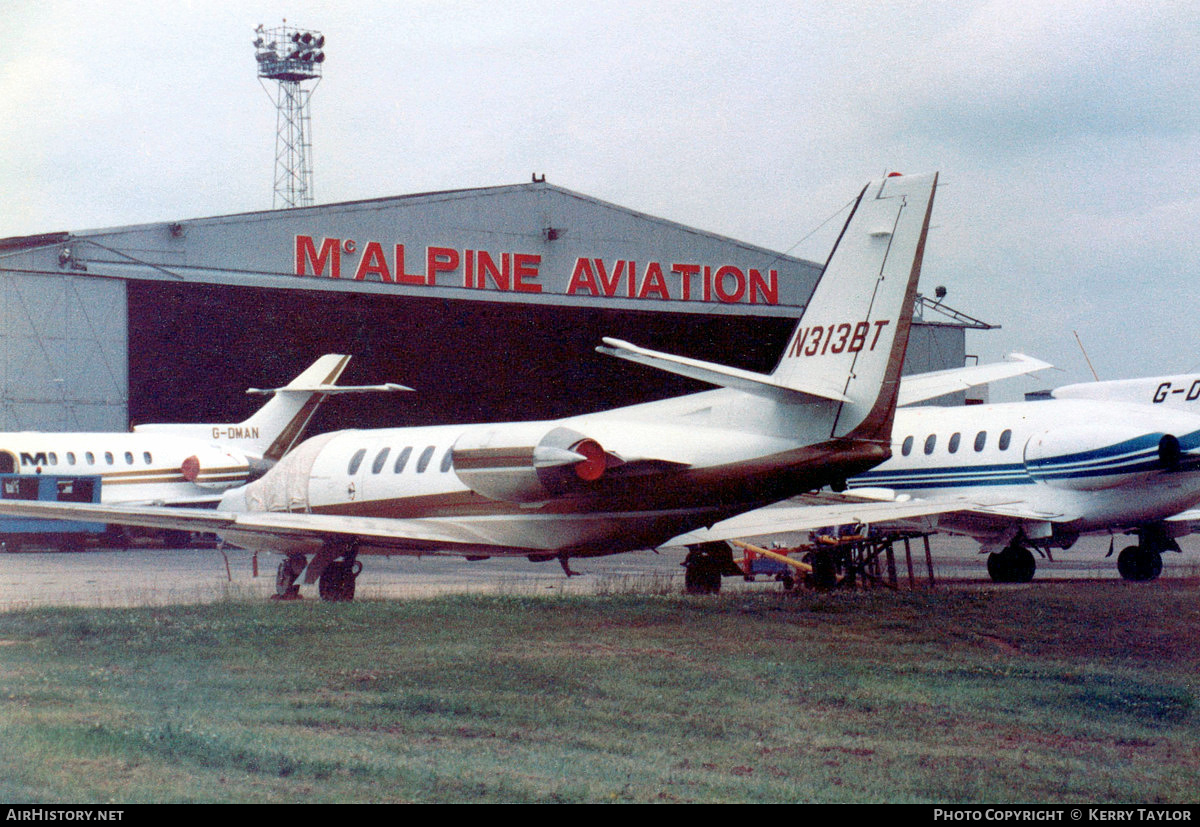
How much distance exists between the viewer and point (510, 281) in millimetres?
38938

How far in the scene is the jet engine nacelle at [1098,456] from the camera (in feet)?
65.1

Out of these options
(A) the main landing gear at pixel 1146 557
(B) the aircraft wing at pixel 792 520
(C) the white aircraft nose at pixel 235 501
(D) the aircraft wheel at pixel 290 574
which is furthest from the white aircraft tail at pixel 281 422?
(A) the main landing gear at pixel 1146 557

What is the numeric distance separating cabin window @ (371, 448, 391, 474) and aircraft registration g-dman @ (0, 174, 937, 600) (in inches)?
46.1

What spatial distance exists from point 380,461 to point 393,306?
80.7 ft

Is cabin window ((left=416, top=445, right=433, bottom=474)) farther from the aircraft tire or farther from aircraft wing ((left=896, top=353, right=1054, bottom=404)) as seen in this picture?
the aircraft tire

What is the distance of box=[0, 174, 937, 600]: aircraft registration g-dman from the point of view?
1379 centimetres

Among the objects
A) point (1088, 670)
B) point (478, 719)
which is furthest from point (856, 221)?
point (478, 719)

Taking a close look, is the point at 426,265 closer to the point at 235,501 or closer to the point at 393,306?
the point at 393,306

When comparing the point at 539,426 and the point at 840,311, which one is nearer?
the point at 840,311

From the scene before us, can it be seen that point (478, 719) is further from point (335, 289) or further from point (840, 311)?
point (335, 289)

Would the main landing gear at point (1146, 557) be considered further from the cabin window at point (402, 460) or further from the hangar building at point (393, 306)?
the hangar building at point (393, 306)

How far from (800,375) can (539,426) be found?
311cm

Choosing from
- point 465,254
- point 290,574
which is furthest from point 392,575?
point 465,254

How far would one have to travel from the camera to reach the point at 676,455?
1473cm
